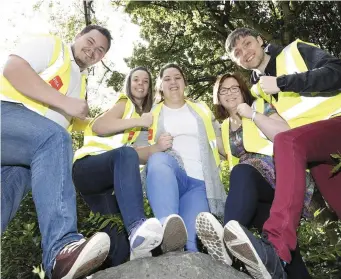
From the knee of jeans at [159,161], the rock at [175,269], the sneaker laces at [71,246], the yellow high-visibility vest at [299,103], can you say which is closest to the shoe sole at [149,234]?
the rock at [175,269]

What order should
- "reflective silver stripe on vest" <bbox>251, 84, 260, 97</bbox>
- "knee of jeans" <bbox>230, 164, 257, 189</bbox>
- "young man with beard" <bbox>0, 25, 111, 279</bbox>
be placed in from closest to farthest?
1. "young man with beard" <bbox>0, 25, 111, 279</bbox>
2. "knee of jeans" <bbox>230, 164, 257, 189</bbox>
3. "reflective silver stripe on vest" <bbox>251, 84, 260, 97</bbox>

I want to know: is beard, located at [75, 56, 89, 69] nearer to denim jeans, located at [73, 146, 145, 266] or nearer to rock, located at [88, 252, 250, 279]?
denim jeans, located at [73, 146, 145, 266]

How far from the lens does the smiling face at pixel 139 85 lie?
399cm

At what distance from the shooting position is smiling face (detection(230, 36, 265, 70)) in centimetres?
361

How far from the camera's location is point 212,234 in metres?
2.57

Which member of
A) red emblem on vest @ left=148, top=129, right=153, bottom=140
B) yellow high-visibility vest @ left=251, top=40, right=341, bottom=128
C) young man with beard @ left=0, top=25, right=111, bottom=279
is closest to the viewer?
young man with beard @ left=0, top=25, right=111, bottom=279

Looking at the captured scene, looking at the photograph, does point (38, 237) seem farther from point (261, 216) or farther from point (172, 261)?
point (261, 216)

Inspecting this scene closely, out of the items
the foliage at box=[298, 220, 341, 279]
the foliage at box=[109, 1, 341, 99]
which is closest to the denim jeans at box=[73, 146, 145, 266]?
the foliage at box=[298, 220, 341, 279]

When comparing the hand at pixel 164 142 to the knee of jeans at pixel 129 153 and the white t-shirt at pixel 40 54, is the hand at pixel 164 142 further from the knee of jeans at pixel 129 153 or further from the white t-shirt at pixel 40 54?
the white t-shirt at pixel 40 54

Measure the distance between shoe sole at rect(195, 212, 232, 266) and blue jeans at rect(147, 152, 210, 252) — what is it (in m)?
0.41

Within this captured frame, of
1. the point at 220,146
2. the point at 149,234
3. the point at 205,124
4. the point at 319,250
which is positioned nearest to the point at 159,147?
the point at 205,124

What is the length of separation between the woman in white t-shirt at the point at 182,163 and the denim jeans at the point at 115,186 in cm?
26

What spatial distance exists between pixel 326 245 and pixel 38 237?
2.46 m

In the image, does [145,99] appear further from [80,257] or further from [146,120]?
[80,257]
